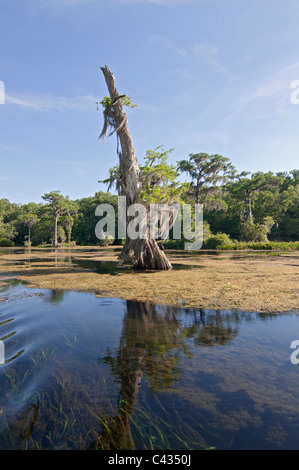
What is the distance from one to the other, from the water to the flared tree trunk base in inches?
349

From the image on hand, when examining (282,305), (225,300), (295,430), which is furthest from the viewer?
(225,300)

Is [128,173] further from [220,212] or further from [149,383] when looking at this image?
[220,212]

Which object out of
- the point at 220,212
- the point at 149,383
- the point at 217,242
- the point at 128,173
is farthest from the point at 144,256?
the point at 220,212

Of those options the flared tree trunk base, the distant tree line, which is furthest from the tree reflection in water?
the distant tree line

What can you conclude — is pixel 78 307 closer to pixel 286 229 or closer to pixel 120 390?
pixel 120 390

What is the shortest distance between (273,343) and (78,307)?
4796 mm

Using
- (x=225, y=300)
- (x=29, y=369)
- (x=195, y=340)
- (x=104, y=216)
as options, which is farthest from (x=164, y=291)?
(x=104, y=216)

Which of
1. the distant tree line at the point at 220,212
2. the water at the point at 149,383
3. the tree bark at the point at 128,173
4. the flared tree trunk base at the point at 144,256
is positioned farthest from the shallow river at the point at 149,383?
the distant tree line at the point at 220,212

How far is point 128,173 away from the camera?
15.0 metres

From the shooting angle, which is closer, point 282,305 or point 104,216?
point 282,305

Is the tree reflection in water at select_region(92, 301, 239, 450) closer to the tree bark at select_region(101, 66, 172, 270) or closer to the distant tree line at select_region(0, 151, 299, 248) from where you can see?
the tree bark at select_region(101, 66, 172, 270)

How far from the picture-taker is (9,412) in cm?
274

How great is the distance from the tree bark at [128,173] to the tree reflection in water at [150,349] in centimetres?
790

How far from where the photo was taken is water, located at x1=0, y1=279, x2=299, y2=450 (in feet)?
7.98
